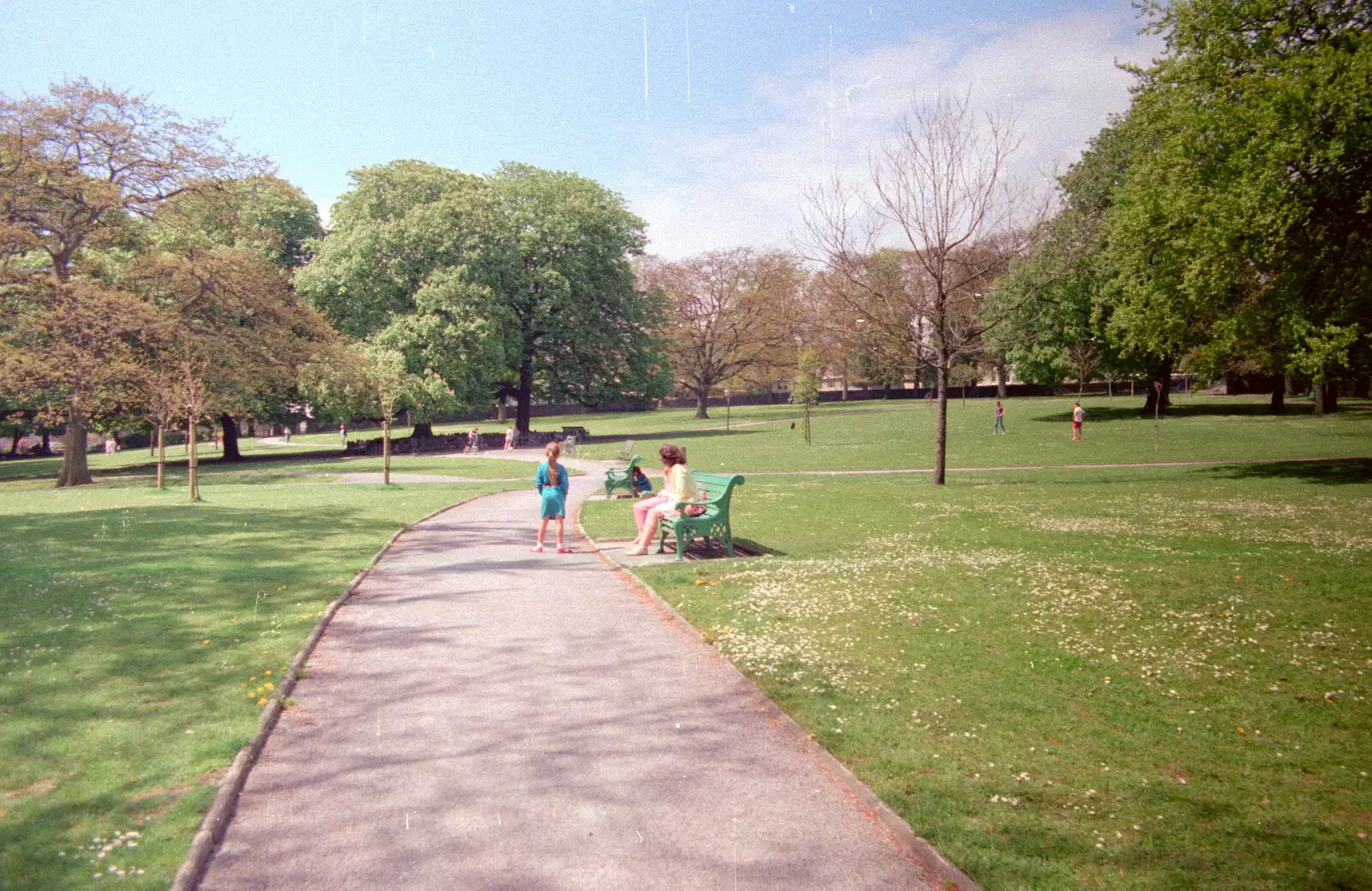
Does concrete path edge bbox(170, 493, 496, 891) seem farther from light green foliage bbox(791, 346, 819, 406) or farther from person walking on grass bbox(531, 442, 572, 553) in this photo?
light green foliage bbox(791, 346, 819, 406)

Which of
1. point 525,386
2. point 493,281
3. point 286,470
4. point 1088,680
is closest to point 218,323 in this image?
point 286,470

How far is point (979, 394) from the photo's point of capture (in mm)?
89062

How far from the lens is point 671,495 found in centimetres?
1230

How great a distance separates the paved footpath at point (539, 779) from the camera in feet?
13.1

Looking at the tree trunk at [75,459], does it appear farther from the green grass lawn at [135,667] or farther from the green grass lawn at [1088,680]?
the green grass lawn at [1088,680]

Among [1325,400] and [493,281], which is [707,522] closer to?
[493,281]

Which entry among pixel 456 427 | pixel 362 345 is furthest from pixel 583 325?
pixel 456 427

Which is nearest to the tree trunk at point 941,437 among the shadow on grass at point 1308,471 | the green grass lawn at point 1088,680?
the shadow on grass at point 1308,471

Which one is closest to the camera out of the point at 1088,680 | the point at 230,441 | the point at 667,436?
the point at 1088,680

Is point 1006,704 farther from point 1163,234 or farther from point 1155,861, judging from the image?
point 1163,234

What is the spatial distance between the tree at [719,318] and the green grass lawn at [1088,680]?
6166 cm

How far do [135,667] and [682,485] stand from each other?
678cm

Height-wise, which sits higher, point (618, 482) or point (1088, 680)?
point (618, 482)

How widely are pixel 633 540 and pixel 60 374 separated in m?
20.0
